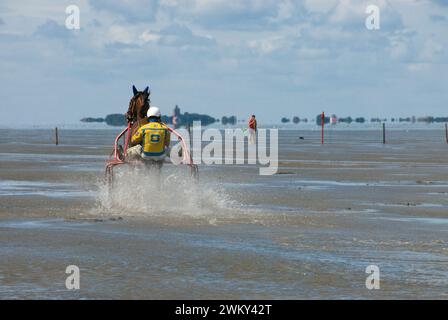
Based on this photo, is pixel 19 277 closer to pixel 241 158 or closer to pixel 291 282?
pixel 291 282

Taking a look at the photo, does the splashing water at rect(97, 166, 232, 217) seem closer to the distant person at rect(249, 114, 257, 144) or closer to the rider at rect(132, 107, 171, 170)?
the rider at rect(132, 107, 171, 170)

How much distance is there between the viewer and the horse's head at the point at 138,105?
18562 millimetres

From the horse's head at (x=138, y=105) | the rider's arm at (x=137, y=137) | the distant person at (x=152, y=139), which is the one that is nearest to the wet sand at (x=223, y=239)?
the distant person at (x=152, y=139)

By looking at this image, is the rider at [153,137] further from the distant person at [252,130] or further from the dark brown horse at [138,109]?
the distant person at [252,130]

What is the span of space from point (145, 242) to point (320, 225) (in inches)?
140

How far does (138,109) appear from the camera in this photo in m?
18.6

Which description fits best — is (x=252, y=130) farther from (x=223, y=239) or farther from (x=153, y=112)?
(x=223, y=239)

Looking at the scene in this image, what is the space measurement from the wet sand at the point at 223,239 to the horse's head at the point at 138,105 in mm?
1129

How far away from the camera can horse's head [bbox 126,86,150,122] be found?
18.6 metres

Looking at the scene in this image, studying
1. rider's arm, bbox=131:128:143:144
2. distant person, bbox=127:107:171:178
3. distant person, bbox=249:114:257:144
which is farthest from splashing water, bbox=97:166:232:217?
distant person, bbox=249:114:257:144

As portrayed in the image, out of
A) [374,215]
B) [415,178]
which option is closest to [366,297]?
[374,215]

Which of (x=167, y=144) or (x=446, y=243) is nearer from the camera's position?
(x=446, y=243)

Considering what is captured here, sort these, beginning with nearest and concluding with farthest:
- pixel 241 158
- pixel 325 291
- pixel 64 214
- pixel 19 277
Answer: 1. pixel 325 291
2. pixel 19 277
3. pixel 64 214
4. pixel 241 158
